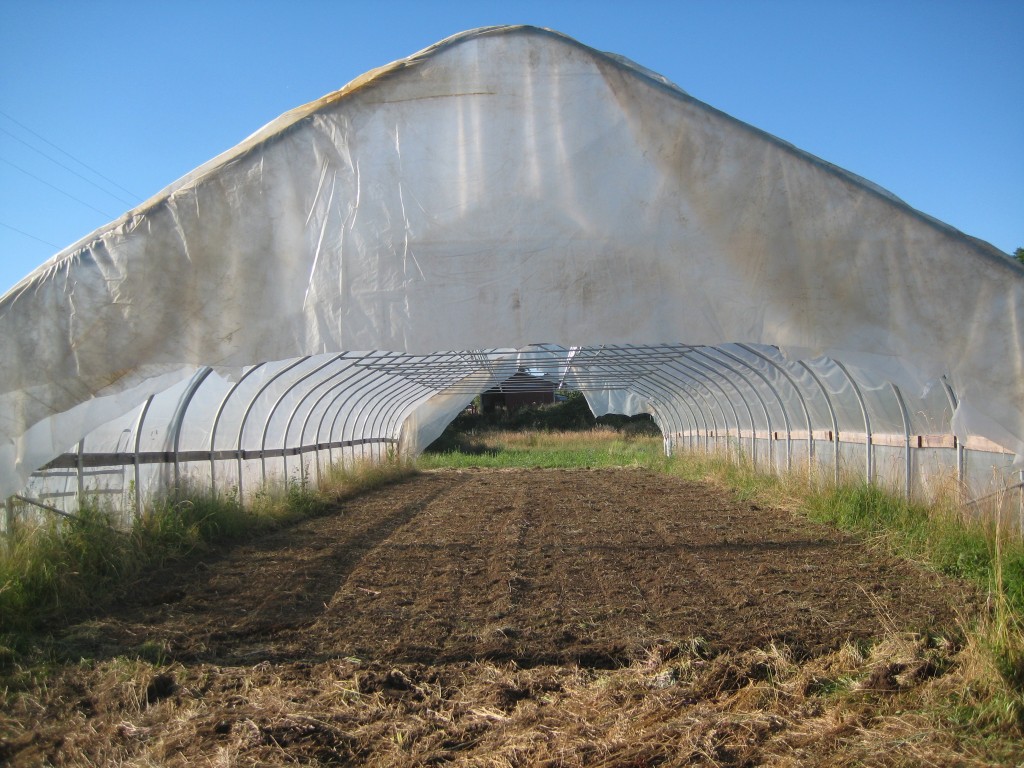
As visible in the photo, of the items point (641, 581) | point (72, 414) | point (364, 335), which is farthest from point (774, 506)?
point (72, 414)

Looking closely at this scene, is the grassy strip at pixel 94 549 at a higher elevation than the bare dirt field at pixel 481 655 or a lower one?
higher

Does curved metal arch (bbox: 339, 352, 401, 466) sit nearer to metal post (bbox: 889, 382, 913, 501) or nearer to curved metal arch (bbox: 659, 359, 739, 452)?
curved metal arch (bbox: 659, 359, 739, 452)

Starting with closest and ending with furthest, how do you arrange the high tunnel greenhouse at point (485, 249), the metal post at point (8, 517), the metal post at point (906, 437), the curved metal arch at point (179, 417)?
the high tunnel greenhouse at point (485, 249), the metal post at point (8, 517), the metal post at point (906, 437), the curved metal arch at point (179, 417)

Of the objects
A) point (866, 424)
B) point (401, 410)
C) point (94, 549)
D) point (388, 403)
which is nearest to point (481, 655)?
point (94, 549)

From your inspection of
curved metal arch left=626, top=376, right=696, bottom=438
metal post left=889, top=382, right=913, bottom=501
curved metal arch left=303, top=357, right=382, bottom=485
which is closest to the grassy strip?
curved metal arch left=303, top=357, right=382, bottom=485

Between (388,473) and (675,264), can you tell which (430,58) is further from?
(388,473)

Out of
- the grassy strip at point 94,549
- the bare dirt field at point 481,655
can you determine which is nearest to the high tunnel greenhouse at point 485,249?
the grassy strip at point 94,549

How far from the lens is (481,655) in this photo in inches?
181

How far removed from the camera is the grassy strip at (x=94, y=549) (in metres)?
5.15

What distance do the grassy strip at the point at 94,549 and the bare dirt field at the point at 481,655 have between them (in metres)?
0.26

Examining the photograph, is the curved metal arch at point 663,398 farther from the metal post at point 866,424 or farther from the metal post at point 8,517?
the metal post at point 8,517

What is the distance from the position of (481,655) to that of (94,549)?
3276mm

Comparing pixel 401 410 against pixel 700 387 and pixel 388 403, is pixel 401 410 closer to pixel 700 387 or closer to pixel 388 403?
pixel 388 403

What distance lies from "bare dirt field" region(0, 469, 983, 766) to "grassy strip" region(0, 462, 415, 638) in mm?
264
